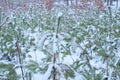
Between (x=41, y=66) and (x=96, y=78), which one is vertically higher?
(x=41, y=66)

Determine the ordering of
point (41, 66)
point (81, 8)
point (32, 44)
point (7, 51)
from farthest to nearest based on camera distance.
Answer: point (81, 8) → point (32, 44) → point (7, 51) → point (41, 66)

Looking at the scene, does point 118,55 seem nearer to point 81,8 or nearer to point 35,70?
point 35,70

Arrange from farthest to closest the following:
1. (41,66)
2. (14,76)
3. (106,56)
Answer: (106,56), (14,76), (41,66)

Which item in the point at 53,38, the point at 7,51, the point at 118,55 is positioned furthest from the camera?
the point at 7,51

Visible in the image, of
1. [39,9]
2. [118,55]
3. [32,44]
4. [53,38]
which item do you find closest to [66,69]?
[53,38]

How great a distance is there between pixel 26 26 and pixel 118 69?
6626 millimetres

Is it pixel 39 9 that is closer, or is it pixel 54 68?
pixel 54 68

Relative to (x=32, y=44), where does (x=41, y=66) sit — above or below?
above

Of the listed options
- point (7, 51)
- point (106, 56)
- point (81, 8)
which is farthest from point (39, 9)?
point (106, 56)

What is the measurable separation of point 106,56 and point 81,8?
8659 millimetres

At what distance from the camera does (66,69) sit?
1452mm

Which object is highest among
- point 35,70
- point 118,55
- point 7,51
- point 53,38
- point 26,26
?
point 53,38

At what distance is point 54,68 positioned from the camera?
4.80ft

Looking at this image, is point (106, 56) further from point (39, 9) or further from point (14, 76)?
point (39, 9)
